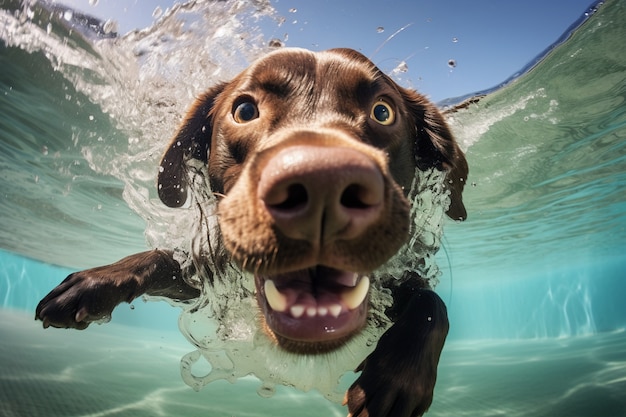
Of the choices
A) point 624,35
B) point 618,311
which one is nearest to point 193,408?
point 624,35

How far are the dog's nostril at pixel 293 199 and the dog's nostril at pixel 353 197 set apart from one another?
13 centimetres

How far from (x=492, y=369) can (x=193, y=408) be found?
32.1ft

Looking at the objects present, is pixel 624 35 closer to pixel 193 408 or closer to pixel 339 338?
pixel 339 338

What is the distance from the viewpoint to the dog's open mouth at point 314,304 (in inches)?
74.4

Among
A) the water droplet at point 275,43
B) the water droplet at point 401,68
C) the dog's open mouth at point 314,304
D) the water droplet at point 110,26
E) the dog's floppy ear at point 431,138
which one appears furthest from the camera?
the water droplet at point 110,26

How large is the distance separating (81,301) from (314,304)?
176cm

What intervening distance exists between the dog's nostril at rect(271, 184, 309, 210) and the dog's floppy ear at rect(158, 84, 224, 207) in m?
2.36

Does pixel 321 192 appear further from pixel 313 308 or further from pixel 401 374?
pixel 401 374

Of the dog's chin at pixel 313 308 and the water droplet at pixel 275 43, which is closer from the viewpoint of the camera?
the dog's chin at pixel 313 308

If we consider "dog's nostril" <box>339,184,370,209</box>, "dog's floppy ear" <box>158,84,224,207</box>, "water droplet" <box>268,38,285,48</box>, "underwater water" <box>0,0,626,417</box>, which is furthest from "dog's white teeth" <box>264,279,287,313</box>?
"water droplet" <box>268,38,285,48</box>

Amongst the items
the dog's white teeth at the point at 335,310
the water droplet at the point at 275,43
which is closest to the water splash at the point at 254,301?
the dog's white teeth at the point at 335,310

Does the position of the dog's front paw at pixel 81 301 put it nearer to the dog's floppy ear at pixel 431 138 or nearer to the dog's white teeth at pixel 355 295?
the dog's white teeth at pixel 355 295

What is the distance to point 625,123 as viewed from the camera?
9.20 m

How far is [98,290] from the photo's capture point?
2809mm
